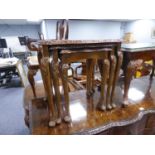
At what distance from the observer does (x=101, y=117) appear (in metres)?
0.86

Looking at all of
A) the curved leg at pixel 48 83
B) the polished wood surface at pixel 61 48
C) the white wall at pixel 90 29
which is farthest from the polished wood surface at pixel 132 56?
the white wall at pixel 90 29

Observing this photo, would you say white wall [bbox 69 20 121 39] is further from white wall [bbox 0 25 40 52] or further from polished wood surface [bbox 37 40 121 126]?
polished wood surface [bbox 37 40 121 126]

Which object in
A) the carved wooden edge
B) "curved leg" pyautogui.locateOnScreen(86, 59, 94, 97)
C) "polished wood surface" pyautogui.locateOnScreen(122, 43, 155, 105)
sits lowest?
the carved wooden edge

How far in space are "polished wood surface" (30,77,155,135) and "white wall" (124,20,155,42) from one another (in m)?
5.80

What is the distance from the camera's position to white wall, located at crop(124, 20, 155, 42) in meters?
5.86

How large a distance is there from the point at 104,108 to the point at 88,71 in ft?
1.10

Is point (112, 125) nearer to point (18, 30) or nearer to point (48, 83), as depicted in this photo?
point (48, 83)

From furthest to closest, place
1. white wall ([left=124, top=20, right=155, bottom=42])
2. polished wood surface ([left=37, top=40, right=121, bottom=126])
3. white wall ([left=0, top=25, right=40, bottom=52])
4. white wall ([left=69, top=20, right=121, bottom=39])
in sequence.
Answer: white wall ([left=0, top=25, right=40, bottom=52]) → white wall ([left=69, top=20, right=121, bottom=39]) → white wall ([left=124, top=20, right=155, bottom=42]) → polished wood surface ([left=37, top=40, right=121, bottom=126])

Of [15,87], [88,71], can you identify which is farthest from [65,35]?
[15,87]

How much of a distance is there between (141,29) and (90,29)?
2.51 m

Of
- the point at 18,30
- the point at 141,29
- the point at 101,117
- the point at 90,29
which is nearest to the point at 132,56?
the point at 101,117

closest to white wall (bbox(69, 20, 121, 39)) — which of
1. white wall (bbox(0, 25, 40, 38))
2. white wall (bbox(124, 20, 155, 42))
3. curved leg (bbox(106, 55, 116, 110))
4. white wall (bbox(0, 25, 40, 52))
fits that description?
white wall (bbox(124, 20, 155, 42))
